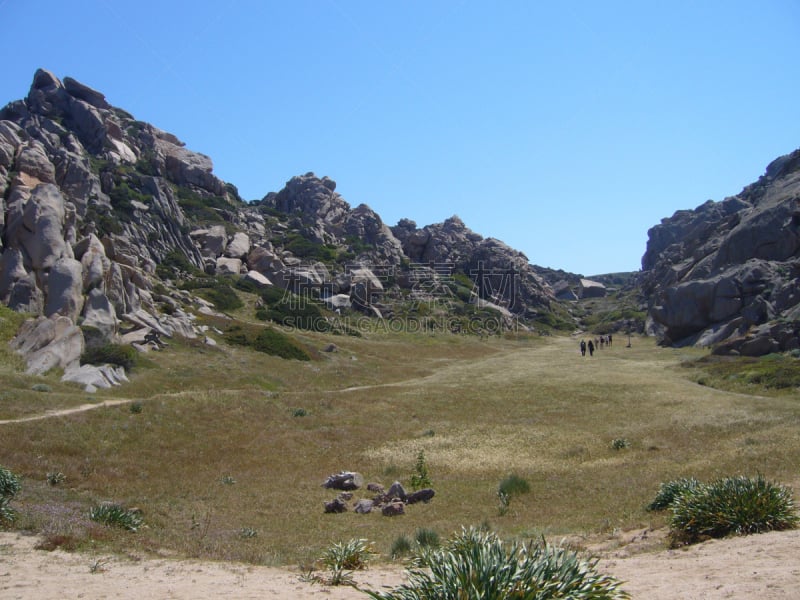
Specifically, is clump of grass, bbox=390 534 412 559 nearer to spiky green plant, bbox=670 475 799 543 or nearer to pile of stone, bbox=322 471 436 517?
pile of stone, bbox=322 471 436 517

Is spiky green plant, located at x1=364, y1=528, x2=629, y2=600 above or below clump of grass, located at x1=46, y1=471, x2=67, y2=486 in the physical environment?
above

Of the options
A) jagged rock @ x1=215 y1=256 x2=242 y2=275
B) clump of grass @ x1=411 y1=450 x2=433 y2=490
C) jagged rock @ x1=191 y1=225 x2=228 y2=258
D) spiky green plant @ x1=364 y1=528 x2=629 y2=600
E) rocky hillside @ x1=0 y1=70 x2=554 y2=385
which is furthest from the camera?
jagged rock @ x1=191 y1=225 x2=228 y2=258

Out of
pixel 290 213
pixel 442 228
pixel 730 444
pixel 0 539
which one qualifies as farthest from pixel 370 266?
pixel 0 539

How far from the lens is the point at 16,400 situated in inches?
1050

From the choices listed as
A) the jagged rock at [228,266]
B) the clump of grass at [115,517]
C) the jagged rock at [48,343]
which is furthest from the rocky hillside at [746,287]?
the jagged rock at [228,266]

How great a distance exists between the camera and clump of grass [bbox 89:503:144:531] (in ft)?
45.9

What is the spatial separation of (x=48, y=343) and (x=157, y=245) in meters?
54.6

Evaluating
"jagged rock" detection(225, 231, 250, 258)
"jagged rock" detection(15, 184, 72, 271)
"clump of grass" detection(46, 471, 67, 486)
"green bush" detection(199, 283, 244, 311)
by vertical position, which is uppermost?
"jagged rock" detection(225, 231, 250, 258)

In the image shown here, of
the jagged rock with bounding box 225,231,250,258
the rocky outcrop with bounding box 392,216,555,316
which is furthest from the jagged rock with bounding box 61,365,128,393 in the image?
the rocky outcrop with bounding box 392,216,555,316

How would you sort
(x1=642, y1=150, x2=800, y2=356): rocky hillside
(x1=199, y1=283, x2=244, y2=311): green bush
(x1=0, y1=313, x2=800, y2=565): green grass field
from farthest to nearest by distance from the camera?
(x1=199, y1=283, x2=244, y2=311): green bush → (x1=642, y1=150, x2=800, y2=356): rocky hillside → (x1=0, y1=313, x2=800, y2=565): green grass field

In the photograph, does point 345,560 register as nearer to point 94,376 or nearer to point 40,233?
point 94,376

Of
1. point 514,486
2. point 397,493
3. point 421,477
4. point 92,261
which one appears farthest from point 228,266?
point 514,486

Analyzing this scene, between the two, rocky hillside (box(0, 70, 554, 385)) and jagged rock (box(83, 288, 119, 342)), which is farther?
rocky hillside (box(0, 70, 554, 385))

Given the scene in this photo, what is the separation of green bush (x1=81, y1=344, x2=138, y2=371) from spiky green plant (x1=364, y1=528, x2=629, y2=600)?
1410 inches
